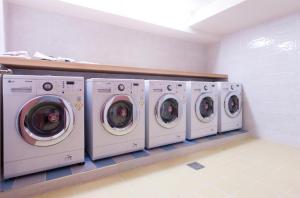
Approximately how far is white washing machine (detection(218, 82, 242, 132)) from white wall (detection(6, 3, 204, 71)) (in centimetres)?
107

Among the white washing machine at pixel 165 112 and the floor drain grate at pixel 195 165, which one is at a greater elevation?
the white washing machine at pixel 165 112

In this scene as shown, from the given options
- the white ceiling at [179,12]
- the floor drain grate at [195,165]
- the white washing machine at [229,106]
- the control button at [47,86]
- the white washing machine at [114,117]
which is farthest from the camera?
the white washing machine at [229,106]

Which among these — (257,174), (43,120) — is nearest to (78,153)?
(43,120)

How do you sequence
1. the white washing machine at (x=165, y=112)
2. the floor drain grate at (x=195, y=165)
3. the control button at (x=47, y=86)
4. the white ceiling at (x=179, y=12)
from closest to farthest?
the control button at (x=47, y=86) < the floor drain grate at (x=195, y=165) < the white washing machine at (x=165, y=112) < the white ceiling at (x=179, y=12)

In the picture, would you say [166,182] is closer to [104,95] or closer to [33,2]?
[104,95]

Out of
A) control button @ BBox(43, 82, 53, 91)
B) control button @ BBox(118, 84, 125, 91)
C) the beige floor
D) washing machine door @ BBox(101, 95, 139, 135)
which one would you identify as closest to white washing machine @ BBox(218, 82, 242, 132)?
the beige floor

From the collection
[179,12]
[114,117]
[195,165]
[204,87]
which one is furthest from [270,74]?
[114,117]

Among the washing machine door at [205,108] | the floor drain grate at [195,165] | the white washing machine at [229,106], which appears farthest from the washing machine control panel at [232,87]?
the floor drain grate at [195,165]

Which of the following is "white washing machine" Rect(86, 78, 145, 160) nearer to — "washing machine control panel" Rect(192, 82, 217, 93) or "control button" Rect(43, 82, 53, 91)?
"control button" Rect(43, 82, 53, 91)

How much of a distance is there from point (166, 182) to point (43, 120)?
3.80ft

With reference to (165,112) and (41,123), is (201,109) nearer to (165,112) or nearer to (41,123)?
(165,112)

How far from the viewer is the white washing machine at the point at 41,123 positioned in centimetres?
132

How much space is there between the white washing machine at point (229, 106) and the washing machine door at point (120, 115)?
1.51 metres

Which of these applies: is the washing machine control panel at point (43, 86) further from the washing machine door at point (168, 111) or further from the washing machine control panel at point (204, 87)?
the washing machine control panel at point (204, 87)
